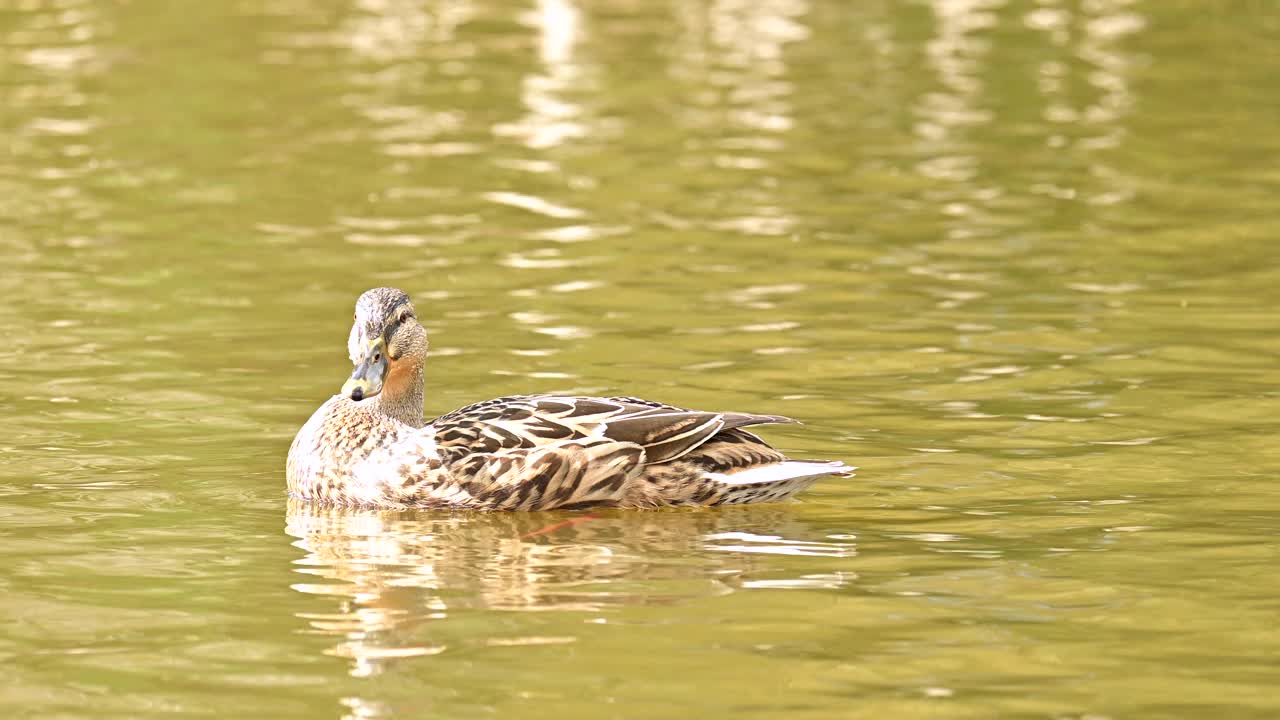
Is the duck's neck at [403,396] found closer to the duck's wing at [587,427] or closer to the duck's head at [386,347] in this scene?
the duck's head at [386,347]

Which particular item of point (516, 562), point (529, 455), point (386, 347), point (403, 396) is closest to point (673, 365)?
point (403, 396)

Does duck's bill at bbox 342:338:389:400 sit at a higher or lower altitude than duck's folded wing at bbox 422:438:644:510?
higher

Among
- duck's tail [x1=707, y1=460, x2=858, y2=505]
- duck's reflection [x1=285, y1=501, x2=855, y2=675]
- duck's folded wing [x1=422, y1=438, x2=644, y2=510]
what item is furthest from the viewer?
duck's folded wing [x1=422, y1=438, x2=644, y2=510]

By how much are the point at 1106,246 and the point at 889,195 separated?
2999 millimetres

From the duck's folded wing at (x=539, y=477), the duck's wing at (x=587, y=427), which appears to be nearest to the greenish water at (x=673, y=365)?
the duck's folded wing at (x=539, y=477)

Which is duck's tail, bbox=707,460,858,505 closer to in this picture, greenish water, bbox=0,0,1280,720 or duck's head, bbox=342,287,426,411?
greenish water, bbox=0,0,1280,720

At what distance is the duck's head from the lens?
11.1 meters

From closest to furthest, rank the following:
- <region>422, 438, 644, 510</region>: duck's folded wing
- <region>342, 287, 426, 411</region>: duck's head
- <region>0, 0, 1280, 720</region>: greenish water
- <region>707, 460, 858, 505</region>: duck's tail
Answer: <region>0, 0, 1280, 720</region>: greenish water < <region>707, 460, 858, 505</region>: duck's tail < <region>422, 438, 644, 510</region>: duck's folded wing < <region>342, 287, 426, 411</region>: duck's head

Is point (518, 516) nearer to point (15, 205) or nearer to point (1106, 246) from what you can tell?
point (1106, 246)

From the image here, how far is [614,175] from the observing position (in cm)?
2162

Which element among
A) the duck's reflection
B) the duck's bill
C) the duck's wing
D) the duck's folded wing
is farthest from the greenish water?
the duck's bill

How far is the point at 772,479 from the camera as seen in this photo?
10.7 metres

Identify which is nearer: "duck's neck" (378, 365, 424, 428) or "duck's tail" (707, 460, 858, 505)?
"duck's tail" (707, 460, 858, 505)

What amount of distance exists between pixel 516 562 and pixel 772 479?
4.27 ft
